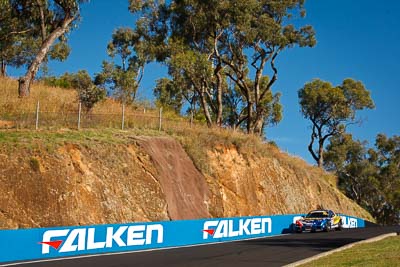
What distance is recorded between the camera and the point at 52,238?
18469 mm

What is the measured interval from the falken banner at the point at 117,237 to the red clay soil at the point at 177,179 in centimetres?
298

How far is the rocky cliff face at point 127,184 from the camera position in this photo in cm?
2328

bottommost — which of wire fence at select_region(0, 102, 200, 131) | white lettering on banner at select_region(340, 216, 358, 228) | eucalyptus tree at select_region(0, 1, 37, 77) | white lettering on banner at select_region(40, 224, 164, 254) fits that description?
white lettering on banner at select_region(340, 216, 358, 228)

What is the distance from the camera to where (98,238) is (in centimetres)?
2027

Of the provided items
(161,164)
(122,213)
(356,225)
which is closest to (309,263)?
(122,213)

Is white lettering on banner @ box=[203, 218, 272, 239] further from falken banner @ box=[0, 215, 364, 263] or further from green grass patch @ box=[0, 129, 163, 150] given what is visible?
green grass patch @ box=[0, 129, 163, 150]

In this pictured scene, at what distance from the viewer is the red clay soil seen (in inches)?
1206

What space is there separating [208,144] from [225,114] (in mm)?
36770

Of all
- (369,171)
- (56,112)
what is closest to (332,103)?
(369,171)

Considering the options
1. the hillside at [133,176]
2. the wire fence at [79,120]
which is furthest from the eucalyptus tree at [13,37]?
the wire fence at [79,120]

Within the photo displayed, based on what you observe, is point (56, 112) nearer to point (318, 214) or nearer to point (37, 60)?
point (37, 60)

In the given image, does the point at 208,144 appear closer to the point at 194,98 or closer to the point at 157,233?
the point at 157,233

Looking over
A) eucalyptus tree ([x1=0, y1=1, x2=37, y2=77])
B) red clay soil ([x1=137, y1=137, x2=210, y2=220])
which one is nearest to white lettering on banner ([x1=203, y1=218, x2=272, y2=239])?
red clay soil ([x1=137, y1=137, x2=210, y2=220])

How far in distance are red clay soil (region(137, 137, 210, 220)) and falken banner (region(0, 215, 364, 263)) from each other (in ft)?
9.79
